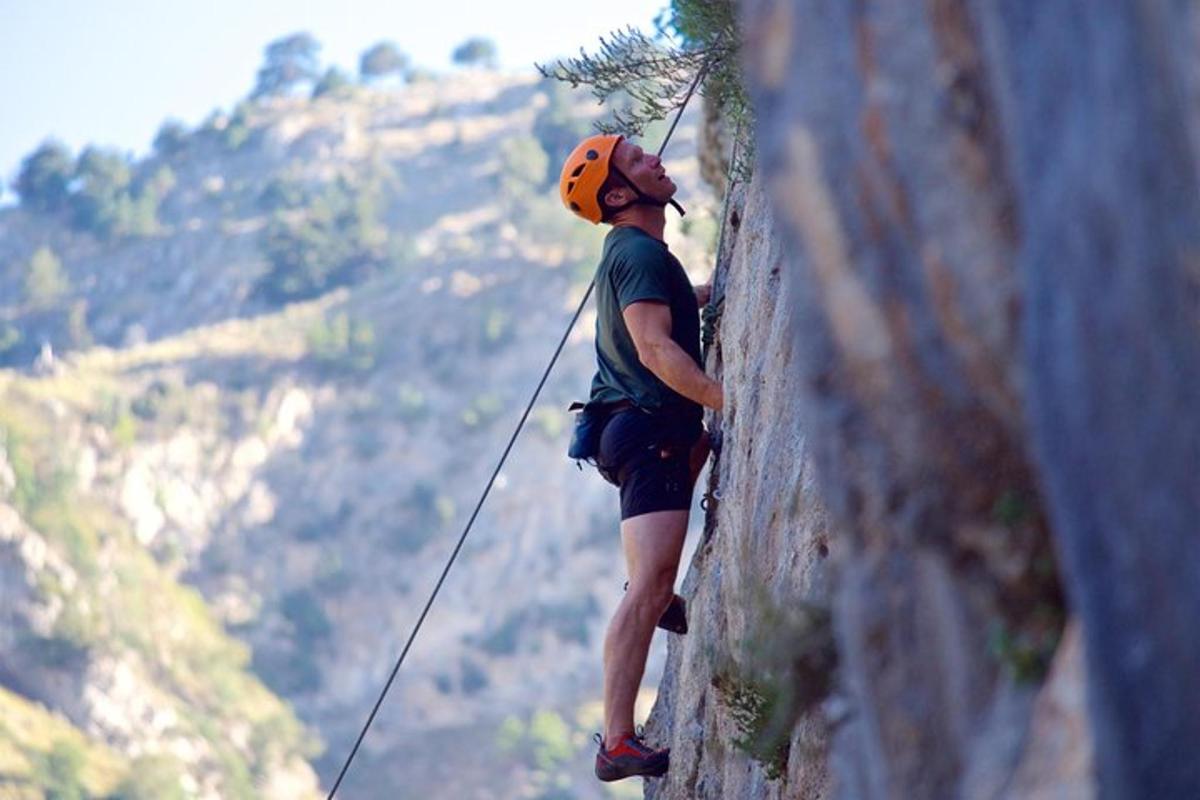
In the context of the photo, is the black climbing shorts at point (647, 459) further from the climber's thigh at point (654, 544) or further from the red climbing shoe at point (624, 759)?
the red climbing shoe at point (624, 759)

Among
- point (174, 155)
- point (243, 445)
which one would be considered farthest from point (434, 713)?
point (174, 155)

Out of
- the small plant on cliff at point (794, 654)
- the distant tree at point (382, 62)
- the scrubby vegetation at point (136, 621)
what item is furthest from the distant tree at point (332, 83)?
the small plant on cliff at point (794, 654)

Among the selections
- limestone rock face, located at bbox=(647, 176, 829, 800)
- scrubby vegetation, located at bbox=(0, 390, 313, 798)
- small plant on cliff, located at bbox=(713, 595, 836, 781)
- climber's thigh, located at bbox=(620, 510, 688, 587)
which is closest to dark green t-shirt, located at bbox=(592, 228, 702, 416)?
limestone rock face, located at bbox=(647, 176, 829, 800)

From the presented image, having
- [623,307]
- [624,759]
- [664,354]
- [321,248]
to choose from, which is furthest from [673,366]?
[321,248]

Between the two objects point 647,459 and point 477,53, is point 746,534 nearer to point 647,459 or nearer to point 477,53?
point 647,459

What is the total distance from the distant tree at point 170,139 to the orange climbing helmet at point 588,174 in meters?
105

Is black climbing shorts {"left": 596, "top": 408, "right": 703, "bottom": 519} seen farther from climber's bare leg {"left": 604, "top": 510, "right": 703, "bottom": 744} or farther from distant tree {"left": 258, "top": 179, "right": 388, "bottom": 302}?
distant tree {"left": 258, "top": 179, "right": 388, "bottom": 302}

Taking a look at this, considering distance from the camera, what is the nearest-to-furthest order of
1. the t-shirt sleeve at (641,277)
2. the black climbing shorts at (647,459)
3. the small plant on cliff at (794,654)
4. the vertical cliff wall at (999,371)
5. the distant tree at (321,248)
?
the vertical cliff wall at (999,371) < the small plant on cliff at (794,654) < the t-shirt sleeve at (641,277) < the black climbing shorts at (647,459) < the distant tree at (321,248)

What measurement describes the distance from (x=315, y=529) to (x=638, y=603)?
64283mm

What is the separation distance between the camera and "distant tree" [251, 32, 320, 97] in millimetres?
120438

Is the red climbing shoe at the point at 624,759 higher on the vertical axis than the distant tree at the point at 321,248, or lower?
lower

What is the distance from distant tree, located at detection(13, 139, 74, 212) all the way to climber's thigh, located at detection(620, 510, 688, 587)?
4010 inches

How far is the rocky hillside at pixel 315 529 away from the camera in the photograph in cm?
6034

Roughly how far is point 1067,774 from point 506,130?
97961 millimetres
